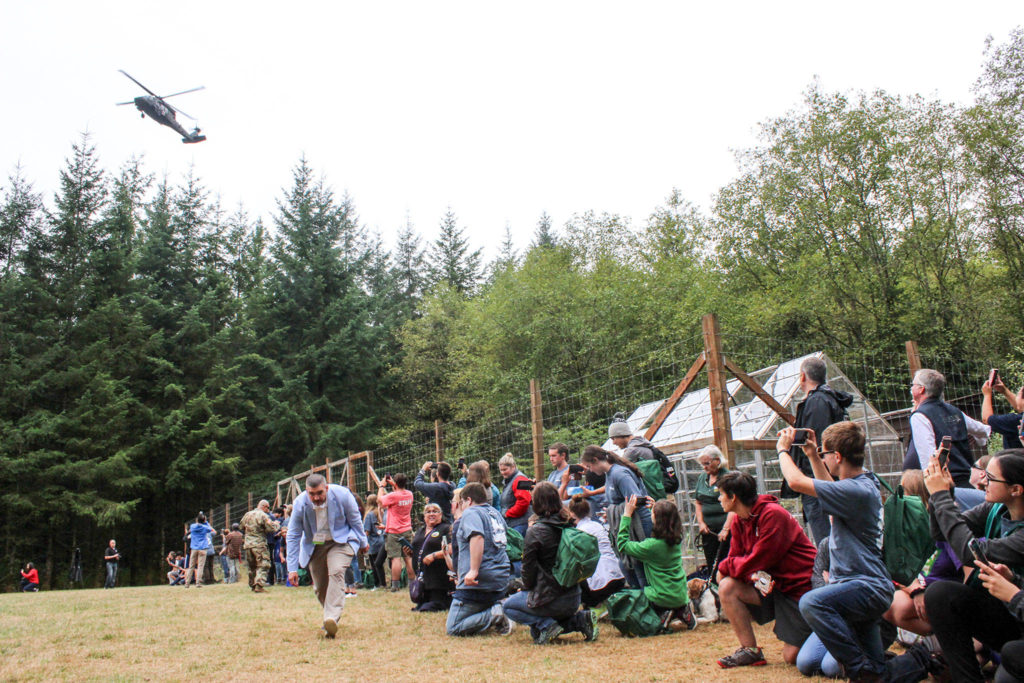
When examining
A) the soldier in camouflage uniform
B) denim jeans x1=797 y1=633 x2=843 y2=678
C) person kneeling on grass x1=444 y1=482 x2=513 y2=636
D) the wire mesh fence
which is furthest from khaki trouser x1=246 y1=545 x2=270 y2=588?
denim jeans x1=797 y1=633 x2=843 y2=678

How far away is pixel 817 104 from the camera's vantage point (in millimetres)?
26328

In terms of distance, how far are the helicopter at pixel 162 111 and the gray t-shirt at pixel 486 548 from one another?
2013 cm

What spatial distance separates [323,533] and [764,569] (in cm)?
449

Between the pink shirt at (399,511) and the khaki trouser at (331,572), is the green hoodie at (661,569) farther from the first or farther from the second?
the pink shirt at (399,511)

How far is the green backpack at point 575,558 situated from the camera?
6184mm

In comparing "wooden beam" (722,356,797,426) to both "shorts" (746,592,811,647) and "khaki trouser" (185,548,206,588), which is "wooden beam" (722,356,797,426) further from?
"khaki trouser" (185,548,206,588)

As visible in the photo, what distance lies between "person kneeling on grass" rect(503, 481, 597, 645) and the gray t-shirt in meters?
0.69

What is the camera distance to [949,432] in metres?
5.29

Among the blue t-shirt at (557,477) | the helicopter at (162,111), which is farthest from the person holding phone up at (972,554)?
the helicopter at (162,111)

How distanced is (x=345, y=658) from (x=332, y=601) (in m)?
1.39

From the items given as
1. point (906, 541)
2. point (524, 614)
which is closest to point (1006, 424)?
point (906, 541)

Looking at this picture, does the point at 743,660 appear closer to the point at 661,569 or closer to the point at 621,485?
the point at 661,569

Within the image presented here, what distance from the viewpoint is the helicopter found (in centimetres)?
2297

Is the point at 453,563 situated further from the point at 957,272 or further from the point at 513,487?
the point at 957,272
